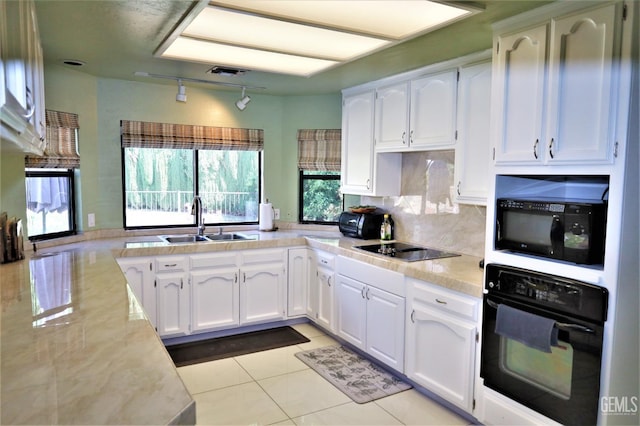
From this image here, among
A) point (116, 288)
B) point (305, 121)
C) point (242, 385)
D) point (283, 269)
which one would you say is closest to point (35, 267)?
point (116, 288)

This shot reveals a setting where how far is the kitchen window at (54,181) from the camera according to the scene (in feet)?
11.8

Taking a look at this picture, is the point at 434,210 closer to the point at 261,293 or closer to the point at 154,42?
the point at 261,293

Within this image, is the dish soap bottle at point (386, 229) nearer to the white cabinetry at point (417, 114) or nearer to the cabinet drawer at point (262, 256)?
the white cabinetry at point (417, 114)

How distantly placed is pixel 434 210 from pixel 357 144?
38.1 inches

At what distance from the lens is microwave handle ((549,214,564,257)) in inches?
88.1

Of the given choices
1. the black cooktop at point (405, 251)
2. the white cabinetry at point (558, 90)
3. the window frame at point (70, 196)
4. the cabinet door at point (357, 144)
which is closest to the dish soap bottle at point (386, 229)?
the black cooktop at point (405, 251)

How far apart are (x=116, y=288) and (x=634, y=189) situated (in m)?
2.56

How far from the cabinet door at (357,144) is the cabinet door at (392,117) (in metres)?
0.11

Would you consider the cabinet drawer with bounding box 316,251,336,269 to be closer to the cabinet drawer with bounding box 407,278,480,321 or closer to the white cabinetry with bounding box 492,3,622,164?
the cabinet drawer with bounding box 407,278,480,321

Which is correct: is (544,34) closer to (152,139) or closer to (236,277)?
(236,277)

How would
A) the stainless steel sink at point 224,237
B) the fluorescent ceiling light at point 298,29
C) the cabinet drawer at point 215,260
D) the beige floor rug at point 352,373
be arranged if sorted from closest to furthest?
the fluorescent ceiling light at point 298,29 → the beige floor rug at point 352,373 → the cabinet drawer at point 215,260 → the stainless steel sink at point 224,237

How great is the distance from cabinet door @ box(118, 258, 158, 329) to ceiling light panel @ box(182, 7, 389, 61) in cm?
201

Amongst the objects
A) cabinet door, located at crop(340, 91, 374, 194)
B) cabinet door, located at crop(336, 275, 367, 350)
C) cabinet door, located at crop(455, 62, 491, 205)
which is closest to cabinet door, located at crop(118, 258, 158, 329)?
Result: cabinet door, located at crop(336, 275, 367, 350)

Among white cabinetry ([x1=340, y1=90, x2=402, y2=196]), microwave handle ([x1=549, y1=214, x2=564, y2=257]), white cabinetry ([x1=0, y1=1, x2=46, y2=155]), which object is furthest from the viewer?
white cabinetry ([x1=340, y1=90, x2=402, y2=196])
